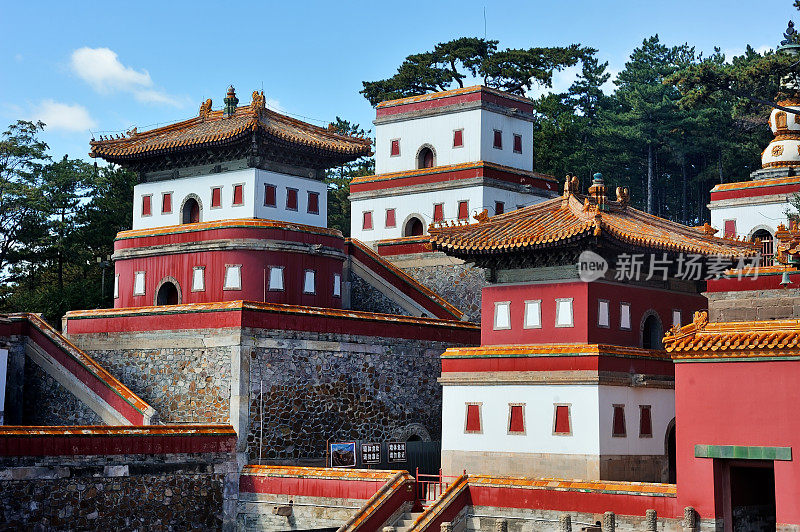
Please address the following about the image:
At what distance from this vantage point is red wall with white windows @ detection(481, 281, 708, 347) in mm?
32531

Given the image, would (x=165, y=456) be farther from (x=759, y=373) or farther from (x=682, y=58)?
(x=682, y=58)

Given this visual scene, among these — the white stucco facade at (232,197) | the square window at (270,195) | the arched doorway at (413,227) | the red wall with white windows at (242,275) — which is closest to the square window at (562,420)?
the red wall with white windows at (242,275)

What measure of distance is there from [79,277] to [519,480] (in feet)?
94.8

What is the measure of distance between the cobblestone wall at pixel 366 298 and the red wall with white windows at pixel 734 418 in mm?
18101

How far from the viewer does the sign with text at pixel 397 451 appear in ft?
119

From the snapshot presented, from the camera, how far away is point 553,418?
103ft

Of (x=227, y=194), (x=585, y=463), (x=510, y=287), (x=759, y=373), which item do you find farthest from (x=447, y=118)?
(x=759, y=373)

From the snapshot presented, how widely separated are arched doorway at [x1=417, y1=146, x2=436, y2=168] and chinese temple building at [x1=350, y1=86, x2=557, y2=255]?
0.04 metres

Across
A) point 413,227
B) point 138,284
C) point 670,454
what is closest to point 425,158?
point 413,227

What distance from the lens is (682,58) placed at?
78312mm

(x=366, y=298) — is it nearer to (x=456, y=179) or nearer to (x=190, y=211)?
(x=456, y=179)

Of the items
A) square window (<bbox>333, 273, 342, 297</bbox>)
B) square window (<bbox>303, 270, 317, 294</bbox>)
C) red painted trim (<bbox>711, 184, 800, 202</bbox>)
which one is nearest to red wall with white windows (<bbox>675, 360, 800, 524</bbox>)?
square window (<bbox>303, 270, 317, 294</bbox>)

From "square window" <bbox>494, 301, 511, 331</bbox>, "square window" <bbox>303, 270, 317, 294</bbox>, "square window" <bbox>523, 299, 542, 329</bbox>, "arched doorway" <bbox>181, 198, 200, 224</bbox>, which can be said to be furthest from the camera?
"arched doorway" <bbox>181, 198, 200, 224</bbox>

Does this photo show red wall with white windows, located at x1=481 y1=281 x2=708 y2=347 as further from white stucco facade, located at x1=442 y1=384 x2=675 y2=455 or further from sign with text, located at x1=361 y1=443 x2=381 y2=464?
sign with text, located at x1=361 y1=443 x2=381 y2=464
